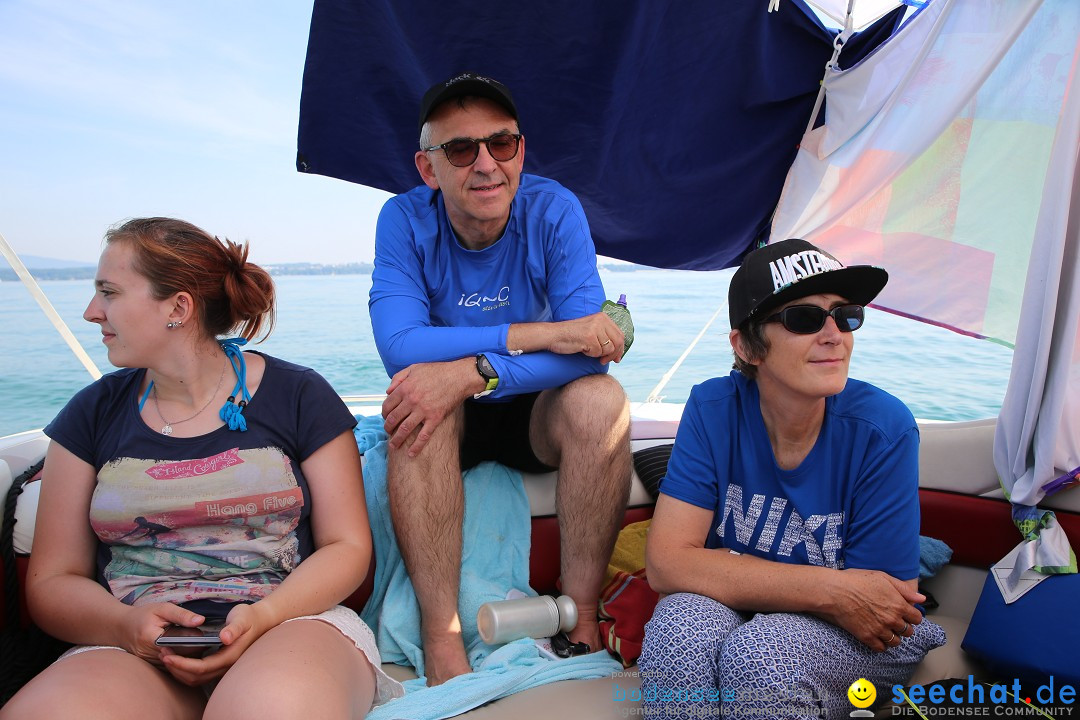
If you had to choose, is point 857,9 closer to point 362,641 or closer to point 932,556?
point 932,556

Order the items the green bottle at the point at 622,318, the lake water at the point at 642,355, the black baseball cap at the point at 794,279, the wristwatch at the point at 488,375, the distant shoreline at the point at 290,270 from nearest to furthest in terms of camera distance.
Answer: the black baseball cap at the point at 794,279 → the wristwatch at the point at 488,375 → the green bottle at the point at 622,318 → the lake water at the point at 642,355 → the distant shoreline at the point at 290,270

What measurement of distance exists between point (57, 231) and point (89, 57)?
4.72 metres

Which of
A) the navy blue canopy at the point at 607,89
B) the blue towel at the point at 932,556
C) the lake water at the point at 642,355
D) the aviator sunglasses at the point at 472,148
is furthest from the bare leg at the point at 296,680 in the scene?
the lake water at the point at 642,355

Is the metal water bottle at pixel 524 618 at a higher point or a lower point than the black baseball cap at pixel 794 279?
A: lower

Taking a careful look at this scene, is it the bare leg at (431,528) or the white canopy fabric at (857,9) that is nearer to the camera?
the bare leg at (431,528)

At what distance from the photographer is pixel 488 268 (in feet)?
7.20

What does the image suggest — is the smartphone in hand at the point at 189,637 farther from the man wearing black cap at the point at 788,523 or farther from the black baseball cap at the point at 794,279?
the black baseball cap at the point at 794,279

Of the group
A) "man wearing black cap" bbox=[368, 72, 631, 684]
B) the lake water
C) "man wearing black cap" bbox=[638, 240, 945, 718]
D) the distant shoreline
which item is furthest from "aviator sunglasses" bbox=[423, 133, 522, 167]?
the distant shoreline

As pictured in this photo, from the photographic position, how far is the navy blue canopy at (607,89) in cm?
286

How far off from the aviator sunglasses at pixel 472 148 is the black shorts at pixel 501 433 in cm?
69

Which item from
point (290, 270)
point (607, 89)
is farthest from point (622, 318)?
point (290, 270)

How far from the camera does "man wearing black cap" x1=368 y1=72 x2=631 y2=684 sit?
188 centimetres

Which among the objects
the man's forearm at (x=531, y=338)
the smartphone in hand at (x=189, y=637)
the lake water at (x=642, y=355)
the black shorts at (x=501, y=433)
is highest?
the man's forearm at (x=531, y=338)

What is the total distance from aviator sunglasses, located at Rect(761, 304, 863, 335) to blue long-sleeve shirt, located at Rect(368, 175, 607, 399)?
639 millimetres
